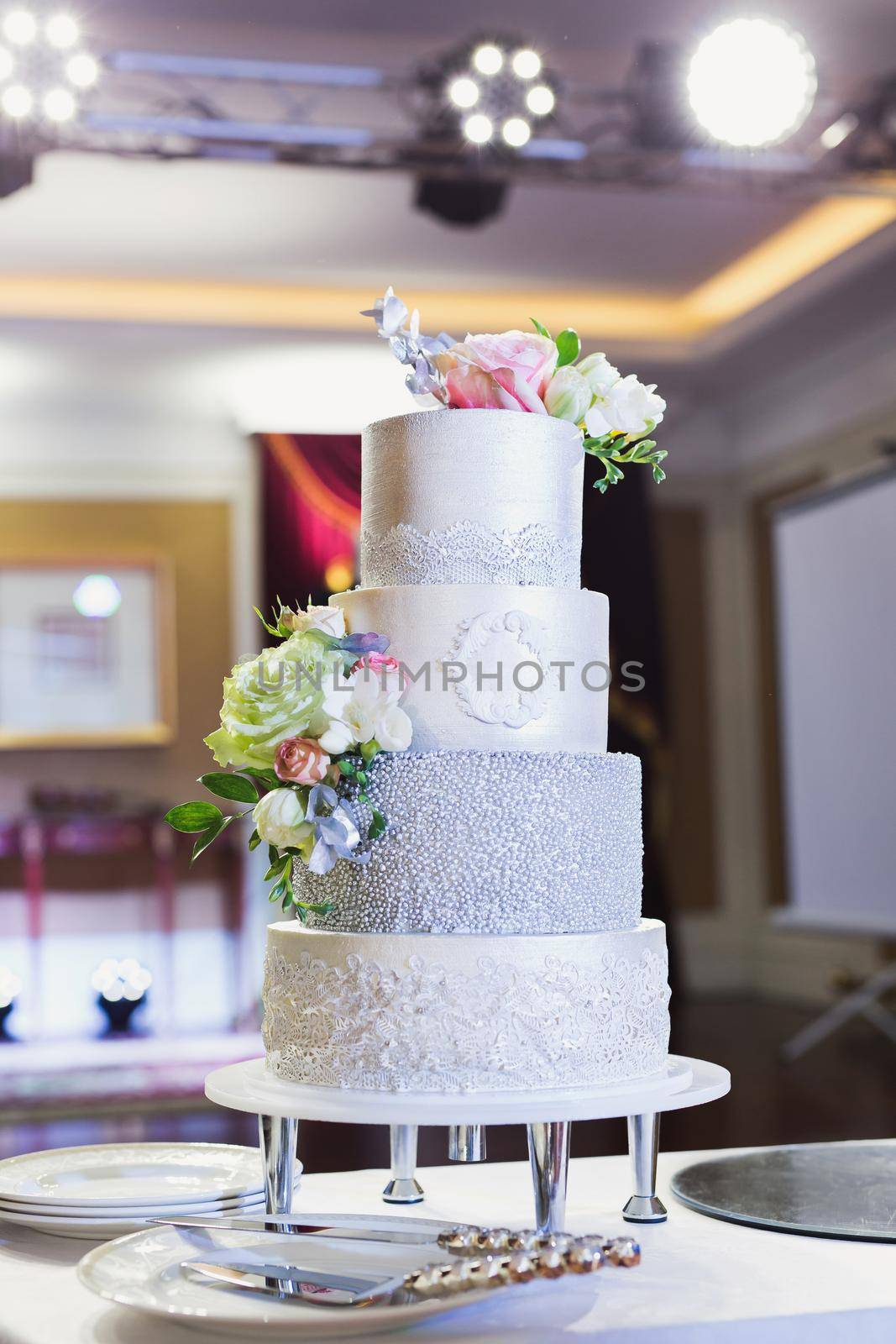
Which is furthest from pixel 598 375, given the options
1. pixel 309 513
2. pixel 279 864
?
pixel 309 513

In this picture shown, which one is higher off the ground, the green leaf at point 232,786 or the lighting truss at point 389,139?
the lighting truss at point 389,139

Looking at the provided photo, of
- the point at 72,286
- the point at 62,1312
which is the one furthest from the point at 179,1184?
the point at 72,286

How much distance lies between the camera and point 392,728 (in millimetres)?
1640

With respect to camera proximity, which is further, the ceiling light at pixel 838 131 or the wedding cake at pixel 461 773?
the ceiling light at pixel 838 131

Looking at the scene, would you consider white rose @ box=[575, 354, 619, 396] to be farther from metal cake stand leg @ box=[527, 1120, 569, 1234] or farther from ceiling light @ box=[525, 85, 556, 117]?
ceiling light @ box=[525, 85, 556, 117]

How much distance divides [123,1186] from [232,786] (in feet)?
1.73

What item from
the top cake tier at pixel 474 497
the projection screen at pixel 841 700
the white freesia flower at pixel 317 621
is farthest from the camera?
→ the projection screen at pixel 841 700

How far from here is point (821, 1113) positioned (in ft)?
18.0

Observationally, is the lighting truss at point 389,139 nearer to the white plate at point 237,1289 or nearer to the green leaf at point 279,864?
the green leaf at point 279,864

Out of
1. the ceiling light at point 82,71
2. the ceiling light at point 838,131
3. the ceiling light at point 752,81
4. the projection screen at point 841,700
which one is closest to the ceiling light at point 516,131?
the ceiling light at point 752,81

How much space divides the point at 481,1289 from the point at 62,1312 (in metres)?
0.41

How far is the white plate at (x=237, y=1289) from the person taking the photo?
124cm

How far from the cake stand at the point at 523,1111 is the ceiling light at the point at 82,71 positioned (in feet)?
13.2

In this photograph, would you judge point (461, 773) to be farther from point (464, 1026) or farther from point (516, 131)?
point (516, 131)
